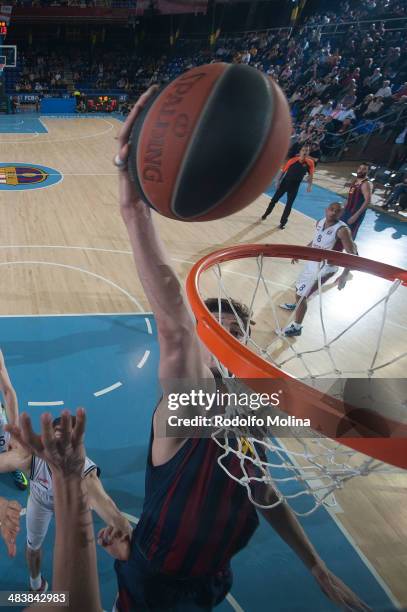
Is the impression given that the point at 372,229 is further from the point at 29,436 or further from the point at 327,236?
the point at 29,436

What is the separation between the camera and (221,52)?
23359 millimetres

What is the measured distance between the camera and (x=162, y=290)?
1554 mm

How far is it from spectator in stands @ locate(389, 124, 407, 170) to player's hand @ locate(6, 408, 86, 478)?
40.6 feet

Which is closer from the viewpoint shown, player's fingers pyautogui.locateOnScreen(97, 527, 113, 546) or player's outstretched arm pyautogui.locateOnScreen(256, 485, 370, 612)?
player's fingers pyautogui.locateOnScreen(97, 527, 113, 546)

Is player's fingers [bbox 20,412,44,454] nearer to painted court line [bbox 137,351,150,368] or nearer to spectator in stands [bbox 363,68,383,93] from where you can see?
painted court line [bbox 137,351,150,368]

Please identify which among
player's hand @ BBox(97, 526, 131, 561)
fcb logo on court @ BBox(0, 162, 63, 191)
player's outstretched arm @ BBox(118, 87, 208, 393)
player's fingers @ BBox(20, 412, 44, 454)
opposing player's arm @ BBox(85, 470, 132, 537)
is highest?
player's outstretched arm @ BBox(118, 87, 208, 393)

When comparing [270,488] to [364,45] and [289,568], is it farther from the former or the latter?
[364,45]

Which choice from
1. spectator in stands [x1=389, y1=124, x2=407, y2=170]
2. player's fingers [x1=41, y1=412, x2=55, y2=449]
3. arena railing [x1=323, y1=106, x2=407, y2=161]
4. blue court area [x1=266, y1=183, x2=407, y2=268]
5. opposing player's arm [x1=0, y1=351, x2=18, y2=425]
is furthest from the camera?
arena railing [x1=323, y1=106, x2=407, y2=161]

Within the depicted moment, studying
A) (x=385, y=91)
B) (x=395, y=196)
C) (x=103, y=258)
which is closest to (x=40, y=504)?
(x=103, y=258)

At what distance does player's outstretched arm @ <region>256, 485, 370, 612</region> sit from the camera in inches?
80.2

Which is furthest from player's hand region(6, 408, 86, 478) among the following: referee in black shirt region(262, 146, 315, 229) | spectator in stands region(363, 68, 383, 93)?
spectator in stands region(363, 68, 383, 93)

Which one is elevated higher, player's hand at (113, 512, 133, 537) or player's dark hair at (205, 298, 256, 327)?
player's dark hair at (205, 298, 256, 327)

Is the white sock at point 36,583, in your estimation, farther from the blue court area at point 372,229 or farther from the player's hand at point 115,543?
the blue court area at point 372,229

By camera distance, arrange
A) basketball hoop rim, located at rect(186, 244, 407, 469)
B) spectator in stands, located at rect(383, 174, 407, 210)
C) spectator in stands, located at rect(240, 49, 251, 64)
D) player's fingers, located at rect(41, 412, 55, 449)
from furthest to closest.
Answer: spectator in stands, located at rect(240, 49, 251, 64) → spectator in stands, located at rect(383, 174, 407, 210) → basketball hoop rim, located at rect(186, 244, 407, 469) → player's fingers, located at rect(41, 412, 55, 449)
